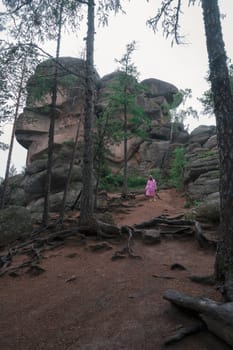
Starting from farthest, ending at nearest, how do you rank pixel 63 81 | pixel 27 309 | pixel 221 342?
pixel 63 81, pixel 27 309, pixel 221 342

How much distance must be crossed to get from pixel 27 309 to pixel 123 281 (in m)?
1.86

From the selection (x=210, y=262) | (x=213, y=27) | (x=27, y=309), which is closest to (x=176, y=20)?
(x=213, y=27)

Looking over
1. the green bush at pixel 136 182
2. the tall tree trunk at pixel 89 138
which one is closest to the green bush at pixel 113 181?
the green bush at pixel 136 182

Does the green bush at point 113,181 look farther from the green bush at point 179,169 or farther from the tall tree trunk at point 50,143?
the tall tree trunk at point 50,143

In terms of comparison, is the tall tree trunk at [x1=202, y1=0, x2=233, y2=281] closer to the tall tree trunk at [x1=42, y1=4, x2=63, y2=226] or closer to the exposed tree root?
the exposed tree root

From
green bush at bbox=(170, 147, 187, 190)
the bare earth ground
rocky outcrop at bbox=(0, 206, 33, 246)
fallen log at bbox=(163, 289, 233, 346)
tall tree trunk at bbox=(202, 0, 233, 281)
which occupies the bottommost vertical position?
the bare earth ground

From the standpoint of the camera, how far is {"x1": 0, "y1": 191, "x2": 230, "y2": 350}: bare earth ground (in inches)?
118

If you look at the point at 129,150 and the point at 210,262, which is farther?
the point at 129,150

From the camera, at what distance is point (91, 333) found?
316 cm

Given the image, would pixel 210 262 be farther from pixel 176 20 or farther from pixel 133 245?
pixel 176 20

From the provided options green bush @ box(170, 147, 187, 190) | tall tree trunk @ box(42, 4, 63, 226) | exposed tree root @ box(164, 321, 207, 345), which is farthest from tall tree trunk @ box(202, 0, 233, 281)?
green bush @ box(170, 147, 187, 190)

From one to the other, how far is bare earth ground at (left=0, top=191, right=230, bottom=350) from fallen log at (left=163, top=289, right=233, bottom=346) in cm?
13

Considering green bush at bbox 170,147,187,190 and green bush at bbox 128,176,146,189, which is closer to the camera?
green bush at bbox 170,147,187,190

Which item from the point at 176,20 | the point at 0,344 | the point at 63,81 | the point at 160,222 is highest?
the point at 63,81
